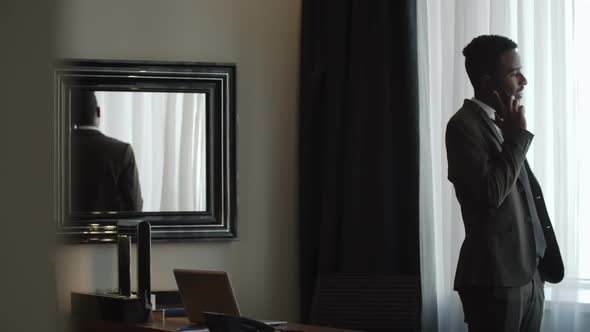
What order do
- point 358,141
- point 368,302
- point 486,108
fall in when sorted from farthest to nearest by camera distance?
1. point 358,141
2. point 368,302
3. point 486,108

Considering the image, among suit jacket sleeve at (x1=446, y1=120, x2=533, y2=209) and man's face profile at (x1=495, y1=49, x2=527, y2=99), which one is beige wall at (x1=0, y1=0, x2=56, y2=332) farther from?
man's face profile at (x1=495, y1=49, x2=527, y2=99)

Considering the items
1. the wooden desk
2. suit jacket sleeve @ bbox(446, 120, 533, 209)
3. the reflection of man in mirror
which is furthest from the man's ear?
the reflection of man in mirror

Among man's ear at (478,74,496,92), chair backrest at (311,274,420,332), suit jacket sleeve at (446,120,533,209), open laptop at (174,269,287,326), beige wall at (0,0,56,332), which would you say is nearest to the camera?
beige wall at (0,0,56,332)

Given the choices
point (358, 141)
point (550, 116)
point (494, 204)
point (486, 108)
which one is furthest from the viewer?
point (358, 141)

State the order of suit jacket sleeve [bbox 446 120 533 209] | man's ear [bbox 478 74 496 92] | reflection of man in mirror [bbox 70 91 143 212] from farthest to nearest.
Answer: reflection of man in mirror [bbox 70 91 143 212], man's ear [bbox 478 74 496 92], suit jacket sleeve [bbox 446 120 533 209]

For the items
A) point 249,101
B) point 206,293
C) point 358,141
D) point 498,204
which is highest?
point 249,101

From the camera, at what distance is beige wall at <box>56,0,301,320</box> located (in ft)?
14.8

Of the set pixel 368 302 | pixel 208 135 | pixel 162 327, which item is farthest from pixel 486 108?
pixel 208 135

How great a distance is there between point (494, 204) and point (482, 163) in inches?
5.2

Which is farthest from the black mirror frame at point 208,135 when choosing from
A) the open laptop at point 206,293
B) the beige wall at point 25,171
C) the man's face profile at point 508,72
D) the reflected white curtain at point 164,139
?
the beige wall at point 25,171

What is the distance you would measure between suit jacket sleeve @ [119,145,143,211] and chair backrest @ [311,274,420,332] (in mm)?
1137

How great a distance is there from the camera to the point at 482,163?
264 cm

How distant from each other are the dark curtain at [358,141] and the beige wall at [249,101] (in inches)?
4.3

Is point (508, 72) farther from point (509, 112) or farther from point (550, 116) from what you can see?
point (550, 116)
